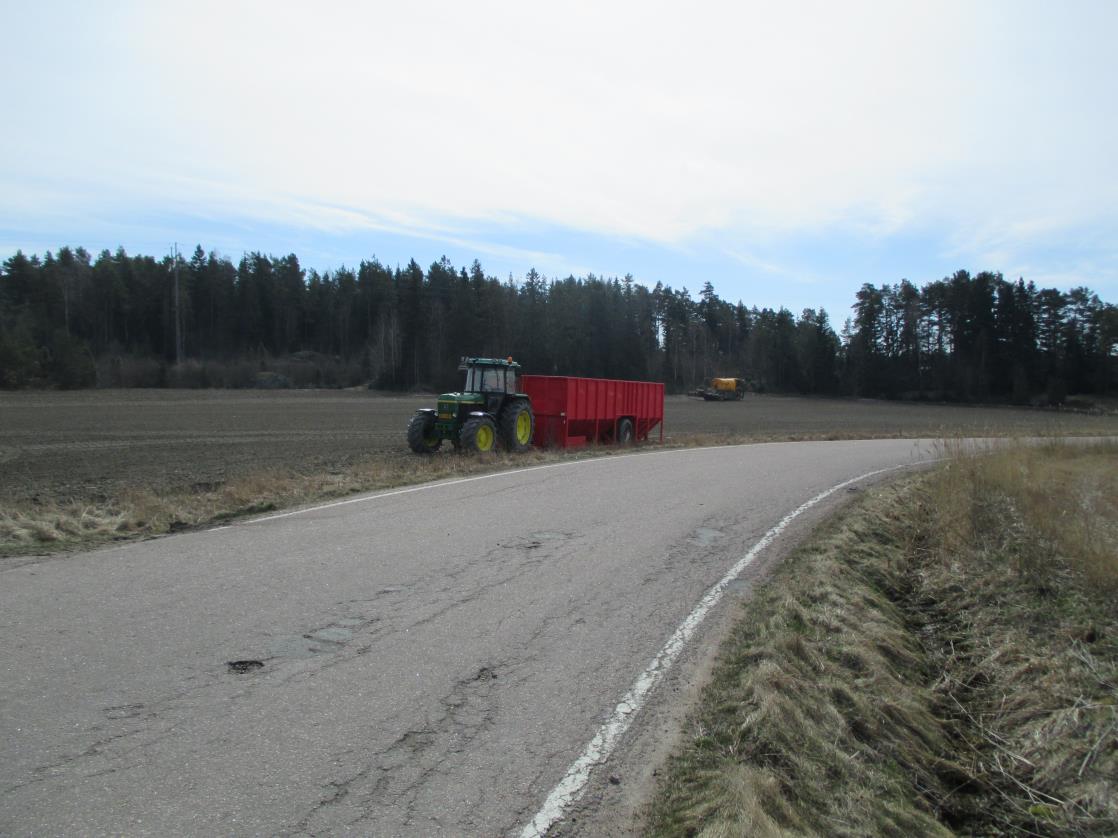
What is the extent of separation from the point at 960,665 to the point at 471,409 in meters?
14.7

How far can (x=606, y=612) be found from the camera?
245 inches

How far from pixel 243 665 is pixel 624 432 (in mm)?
20544

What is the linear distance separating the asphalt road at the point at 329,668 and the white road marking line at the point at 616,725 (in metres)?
0.07

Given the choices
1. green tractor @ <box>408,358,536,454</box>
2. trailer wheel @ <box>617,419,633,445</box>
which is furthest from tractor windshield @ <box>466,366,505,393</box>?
trailer wheel @ <box>617,419,633,445</box>

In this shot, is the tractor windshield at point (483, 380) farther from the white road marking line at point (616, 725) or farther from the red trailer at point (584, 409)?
the white road marking line at point (616, 725)

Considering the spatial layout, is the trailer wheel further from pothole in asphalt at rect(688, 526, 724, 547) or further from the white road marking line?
the white road marking line

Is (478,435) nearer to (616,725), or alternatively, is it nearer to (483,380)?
(483,380)

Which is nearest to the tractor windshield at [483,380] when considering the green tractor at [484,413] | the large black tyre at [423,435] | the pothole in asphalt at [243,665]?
the green tractor at [484,413]

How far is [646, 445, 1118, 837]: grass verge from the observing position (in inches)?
144

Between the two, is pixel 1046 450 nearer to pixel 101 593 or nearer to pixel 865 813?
pixel 865 813

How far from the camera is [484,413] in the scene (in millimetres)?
19062

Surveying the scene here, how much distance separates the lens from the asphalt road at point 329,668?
338 centimetres

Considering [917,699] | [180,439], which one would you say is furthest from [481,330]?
[917,699]

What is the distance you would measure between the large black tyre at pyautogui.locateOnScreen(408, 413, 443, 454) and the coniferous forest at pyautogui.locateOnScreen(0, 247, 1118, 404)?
56908 mm
